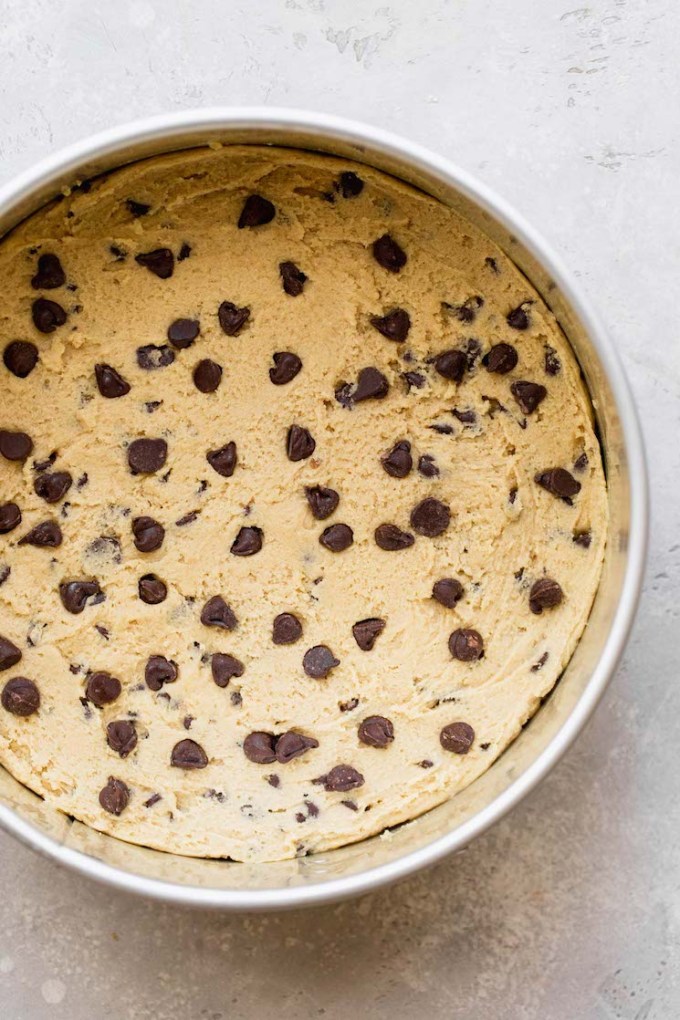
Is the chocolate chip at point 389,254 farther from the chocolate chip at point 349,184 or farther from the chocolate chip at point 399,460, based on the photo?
the chocolate chip at point 399,460

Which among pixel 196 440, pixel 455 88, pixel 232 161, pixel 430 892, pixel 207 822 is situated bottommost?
pixel 207 822

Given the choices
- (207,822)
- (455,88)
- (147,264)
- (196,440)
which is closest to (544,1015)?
(207,822)

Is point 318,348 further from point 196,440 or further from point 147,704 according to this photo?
point 147,704

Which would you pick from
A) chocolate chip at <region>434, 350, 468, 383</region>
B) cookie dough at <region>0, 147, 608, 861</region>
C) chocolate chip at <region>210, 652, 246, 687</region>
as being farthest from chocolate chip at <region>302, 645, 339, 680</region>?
chocolate chip at <region>434, 350, 468, 383</region>

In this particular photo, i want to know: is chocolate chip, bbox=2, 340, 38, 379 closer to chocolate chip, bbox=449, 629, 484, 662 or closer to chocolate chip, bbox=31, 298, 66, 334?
chocolate chip, bbox=31, 298, 66, 334

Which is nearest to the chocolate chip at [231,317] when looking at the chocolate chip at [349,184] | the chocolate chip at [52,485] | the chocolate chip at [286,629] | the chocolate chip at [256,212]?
the chocolate chip at [256,212]

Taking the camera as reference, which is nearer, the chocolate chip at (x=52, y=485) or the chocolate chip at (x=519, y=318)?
the chocolate chip at (x=519, y=318)
